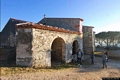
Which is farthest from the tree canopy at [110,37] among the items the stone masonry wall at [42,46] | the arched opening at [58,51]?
the stone masonry wall at [42,46]

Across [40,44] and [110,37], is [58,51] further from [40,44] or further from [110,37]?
[110,37]

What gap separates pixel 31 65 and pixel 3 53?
16.8ft

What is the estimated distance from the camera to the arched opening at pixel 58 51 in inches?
448

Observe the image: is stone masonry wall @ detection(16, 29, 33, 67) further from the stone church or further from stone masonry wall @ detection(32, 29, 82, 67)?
stone masonry wall @ detection(32, 29, 82, 67)

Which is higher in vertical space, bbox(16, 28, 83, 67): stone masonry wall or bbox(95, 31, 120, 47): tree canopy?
bbox(95, 31, 120, 47): tree canopy

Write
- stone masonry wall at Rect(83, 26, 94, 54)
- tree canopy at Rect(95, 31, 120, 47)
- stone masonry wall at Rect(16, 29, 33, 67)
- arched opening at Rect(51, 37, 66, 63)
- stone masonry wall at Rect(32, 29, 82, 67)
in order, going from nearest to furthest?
stone masonry wall at Rect(16, 29, 33, 67)
stone masonry wall at Rect(32, 29, 82, 67)
arched opening at Rect(51, 37, 66, 63)
stone masonry wall at Rect(83, 26, 94, 54)
tree canopy at Rect(95, 31, 120, 47)

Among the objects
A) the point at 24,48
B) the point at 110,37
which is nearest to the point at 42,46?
the point at 24,48

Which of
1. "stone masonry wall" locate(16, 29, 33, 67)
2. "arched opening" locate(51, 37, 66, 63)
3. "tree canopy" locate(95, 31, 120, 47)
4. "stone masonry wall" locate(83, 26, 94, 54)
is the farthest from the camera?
"tree canopy" locate(95, 31, 120, 47)

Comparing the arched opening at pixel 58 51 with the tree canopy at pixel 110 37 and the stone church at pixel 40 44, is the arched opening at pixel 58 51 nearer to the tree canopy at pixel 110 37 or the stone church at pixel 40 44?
the stone church at pixel 40 44

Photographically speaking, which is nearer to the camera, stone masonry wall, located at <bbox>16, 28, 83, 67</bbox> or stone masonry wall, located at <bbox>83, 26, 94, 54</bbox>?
stone masonry wall, located at <bbox>16, 28, 83, 67</bbox>

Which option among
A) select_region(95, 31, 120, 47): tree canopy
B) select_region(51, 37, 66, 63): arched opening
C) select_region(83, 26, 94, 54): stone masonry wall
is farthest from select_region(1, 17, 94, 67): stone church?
select_region(95, 31, 120, 47): tree canopy

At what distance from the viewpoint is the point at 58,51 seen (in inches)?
472

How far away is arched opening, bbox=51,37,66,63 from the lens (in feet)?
37.4

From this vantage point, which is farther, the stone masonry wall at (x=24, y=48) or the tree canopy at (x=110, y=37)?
the tree canopy at (x=110, y=37)
